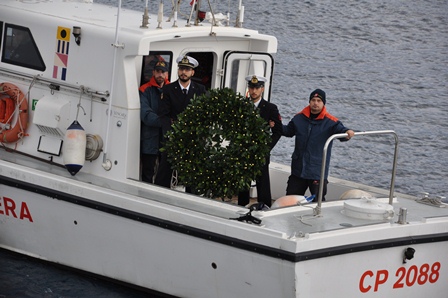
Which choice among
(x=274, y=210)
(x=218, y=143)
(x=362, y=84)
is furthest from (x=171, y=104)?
(x=362, y=84)

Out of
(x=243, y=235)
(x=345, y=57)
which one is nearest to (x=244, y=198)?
(x=243, y=235)

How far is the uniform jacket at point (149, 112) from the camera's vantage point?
10.6m

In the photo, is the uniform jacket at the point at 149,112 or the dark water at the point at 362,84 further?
the dark water at the point at 362,84

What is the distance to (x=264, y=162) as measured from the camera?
10.1 m

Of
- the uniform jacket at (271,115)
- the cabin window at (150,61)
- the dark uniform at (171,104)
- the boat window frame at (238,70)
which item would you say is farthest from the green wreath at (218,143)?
the boat window frame at (238,70)

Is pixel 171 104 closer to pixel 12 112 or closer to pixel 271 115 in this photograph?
pixel 271 115

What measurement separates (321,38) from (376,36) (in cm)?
164

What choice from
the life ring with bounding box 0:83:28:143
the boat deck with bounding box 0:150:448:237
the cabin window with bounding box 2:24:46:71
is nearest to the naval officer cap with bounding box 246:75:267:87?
the boat deck with bounding box 0:150:448:237

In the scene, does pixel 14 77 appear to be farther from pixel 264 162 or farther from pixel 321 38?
A: pixel 321 38

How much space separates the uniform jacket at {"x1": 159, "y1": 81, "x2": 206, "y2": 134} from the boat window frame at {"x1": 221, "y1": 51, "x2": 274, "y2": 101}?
688mm

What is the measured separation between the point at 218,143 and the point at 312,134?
39.4 inches

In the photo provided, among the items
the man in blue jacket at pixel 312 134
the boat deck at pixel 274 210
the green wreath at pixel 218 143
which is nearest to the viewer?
the boat deck at pixel 274 210

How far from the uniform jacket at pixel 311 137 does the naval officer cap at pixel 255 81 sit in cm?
49

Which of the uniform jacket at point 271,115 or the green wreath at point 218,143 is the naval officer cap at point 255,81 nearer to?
the uniform jacket at point 271,115
